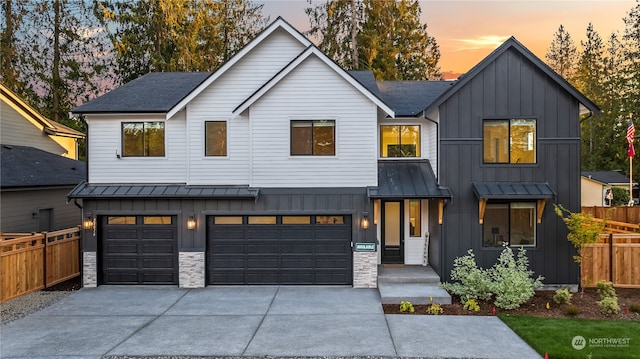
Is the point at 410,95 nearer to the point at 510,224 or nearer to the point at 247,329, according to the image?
the point at 510,224

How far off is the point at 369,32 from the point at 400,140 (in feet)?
56.2

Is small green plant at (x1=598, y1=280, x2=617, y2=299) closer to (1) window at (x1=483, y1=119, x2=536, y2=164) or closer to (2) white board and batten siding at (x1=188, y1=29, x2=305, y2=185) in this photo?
(1) window at (x1=483, y1=119, x2=536, y2=164)

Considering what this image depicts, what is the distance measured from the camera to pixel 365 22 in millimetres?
28469

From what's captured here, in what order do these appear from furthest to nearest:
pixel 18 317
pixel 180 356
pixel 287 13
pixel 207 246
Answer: pixel 287 13 → pixel 207 246 → pixel 18 317 → pixel 180 356

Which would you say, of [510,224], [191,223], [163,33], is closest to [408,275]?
[510,224]

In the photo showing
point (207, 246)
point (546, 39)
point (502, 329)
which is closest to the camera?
point (502, 329)

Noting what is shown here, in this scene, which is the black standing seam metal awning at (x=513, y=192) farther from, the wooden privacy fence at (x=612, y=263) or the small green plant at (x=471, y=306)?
the small green plant at (x=471, y=306)

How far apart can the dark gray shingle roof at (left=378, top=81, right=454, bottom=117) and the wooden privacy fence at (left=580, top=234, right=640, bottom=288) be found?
6621mm

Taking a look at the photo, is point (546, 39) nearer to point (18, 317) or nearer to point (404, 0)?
point (404, 0)

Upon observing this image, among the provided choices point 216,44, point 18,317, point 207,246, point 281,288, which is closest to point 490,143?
point 281,288

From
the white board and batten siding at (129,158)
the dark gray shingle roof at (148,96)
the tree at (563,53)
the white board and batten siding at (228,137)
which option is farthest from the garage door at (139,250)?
the tree at (563,53)

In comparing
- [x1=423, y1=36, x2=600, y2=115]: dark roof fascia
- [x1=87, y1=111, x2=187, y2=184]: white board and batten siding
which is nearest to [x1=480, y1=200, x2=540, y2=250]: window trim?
[x1=423, y1=36, x2=600, y2=115]: dark roof fascia

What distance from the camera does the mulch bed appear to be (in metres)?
9.39

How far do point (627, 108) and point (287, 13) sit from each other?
30285 mm
